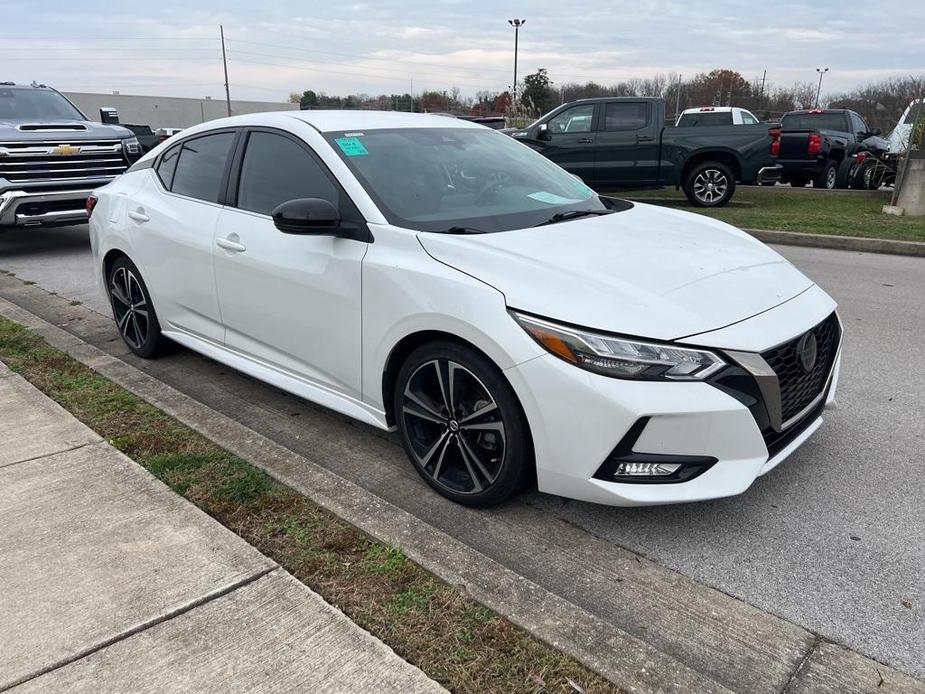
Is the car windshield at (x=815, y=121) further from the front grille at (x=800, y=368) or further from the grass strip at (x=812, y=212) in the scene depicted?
the front grille at (x=800, y=368)

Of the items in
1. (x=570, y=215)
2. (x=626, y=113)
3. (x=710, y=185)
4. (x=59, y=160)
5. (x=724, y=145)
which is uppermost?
(x=626, y=113)

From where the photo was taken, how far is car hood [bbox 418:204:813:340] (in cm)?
281

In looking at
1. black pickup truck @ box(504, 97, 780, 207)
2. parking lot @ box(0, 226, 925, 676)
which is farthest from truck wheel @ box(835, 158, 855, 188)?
parking lot @ box(0, 226, 925, 676)

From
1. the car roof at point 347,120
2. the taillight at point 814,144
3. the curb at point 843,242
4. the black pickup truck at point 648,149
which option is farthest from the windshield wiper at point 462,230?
the taillight at point 814,144

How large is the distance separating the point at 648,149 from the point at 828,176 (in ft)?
19.1

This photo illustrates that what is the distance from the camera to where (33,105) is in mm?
10430

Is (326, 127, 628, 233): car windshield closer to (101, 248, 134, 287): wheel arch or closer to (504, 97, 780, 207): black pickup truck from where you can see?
(101, 248, 134, 287): wheel arch

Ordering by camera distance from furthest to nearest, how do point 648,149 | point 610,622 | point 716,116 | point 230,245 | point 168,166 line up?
point 716,116
point 648,149
point 168,166
point 230,245
point 610,622

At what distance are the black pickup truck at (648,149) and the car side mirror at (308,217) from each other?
10.6 metres

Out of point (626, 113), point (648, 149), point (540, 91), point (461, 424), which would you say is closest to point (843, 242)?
point (648, 149)

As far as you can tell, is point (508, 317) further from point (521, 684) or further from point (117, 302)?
point (117, 302)

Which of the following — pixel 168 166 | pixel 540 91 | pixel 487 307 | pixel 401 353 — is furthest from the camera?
pixel 540 91

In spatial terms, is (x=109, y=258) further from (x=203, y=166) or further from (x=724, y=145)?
(x=724, y=145)

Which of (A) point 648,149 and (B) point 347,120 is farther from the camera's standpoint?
(A) point 648,149
